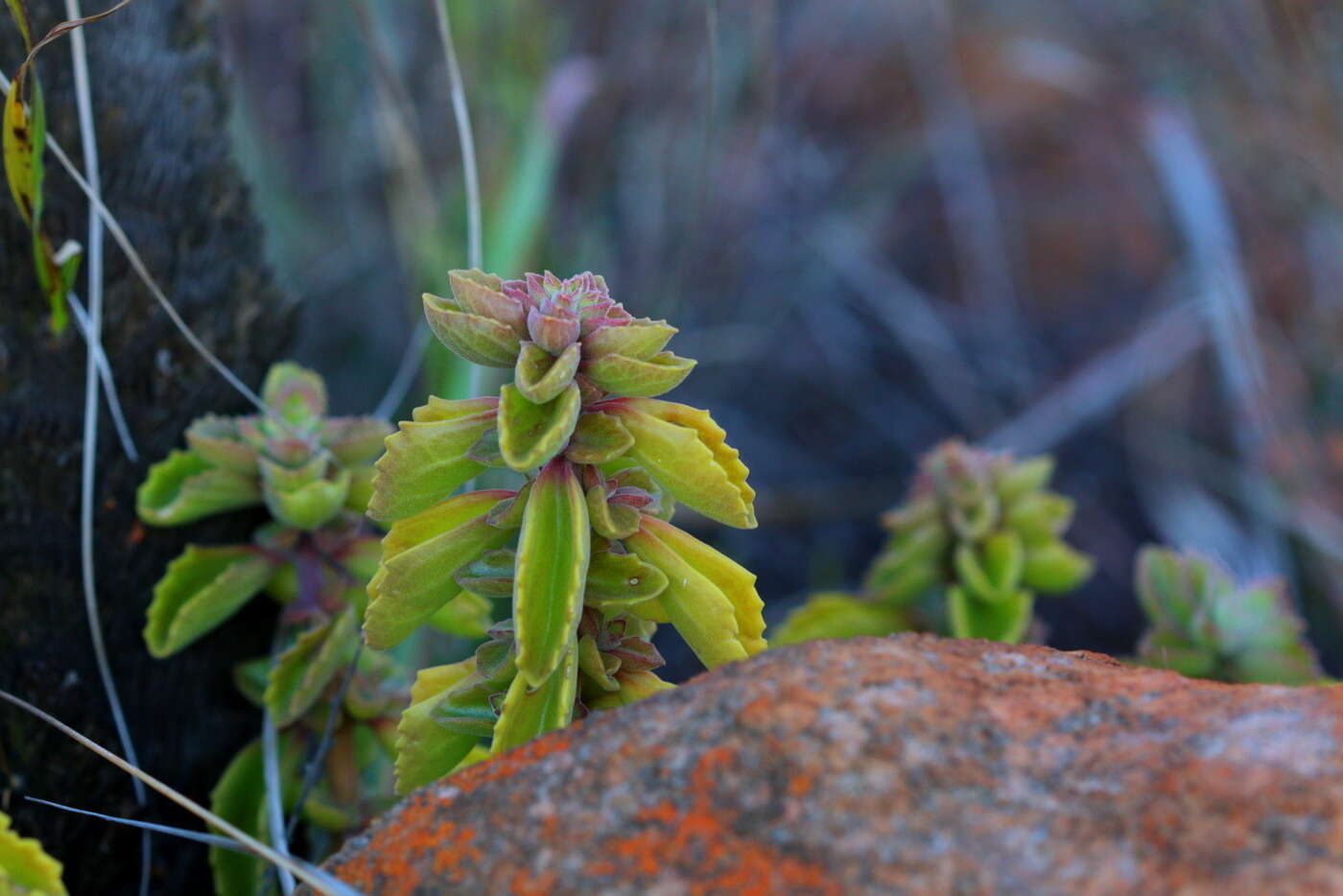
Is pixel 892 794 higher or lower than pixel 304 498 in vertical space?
lower

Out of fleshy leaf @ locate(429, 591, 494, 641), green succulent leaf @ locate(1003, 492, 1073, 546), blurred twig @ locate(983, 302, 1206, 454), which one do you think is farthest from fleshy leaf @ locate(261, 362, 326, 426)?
blurred twig @ locate(983, 302, 1206, 454)

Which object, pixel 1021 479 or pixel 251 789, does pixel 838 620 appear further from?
pixel 251 789

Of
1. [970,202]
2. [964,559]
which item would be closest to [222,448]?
[964,559]

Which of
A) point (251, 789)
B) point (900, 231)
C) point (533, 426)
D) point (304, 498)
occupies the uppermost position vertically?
point (900, 231)

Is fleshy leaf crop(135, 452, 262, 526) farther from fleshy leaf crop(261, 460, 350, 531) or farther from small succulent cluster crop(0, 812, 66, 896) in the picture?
small succulent cluster crop(0, 812, 66, 896)

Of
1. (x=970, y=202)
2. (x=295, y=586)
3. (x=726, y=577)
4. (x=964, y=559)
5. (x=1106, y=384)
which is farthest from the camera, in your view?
(x=970, y=202)

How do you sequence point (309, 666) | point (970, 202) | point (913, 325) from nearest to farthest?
point (309, 666), point (913, 325), point (970, 202)
